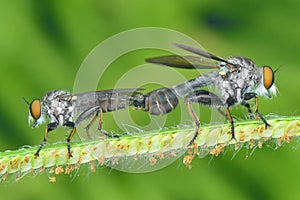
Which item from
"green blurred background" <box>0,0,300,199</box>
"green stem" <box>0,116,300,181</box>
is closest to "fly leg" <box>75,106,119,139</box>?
"green blurred background" <box>0,0,300,199</box>

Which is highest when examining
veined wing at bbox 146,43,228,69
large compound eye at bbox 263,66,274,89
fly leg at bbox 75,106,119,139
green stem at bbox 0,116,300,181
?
veined wing at bbox 146,43,228,69

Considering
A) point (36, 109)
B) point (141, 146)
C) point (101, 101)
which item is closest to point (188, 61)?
point (101, 101)

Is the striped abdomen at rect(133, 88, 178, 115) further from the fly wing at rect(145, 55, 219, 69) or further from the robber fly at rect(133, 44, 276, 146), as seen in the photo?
the fly wing at rect(145, 55, 219, 69)

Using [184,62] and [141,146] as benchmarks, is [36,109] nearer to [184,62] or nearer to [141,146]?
[184,62]

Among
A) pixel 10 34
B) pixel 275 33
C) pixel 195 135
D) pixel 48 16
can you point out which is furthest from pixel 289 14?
pixel 195 135

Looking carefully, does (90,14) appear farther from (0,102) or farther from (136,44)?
(0,102)

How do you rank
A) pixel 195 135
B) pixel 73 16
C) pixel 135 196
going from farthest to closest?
pixel 73 16
pixel 135 196
pixel 195 135

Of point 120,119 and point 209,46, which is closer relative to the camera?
point 120,119

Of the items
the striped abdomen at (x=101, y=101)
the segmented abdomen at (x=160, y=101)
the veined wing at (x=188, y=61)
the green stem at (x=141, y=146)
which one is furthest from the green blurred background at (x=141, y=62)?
the green stem at (x=141, y=146)

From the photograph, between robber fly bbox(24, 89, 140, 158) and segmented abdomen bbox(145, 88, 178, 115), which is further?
segmented abdomen bbox(145, 88, 178, 115)
